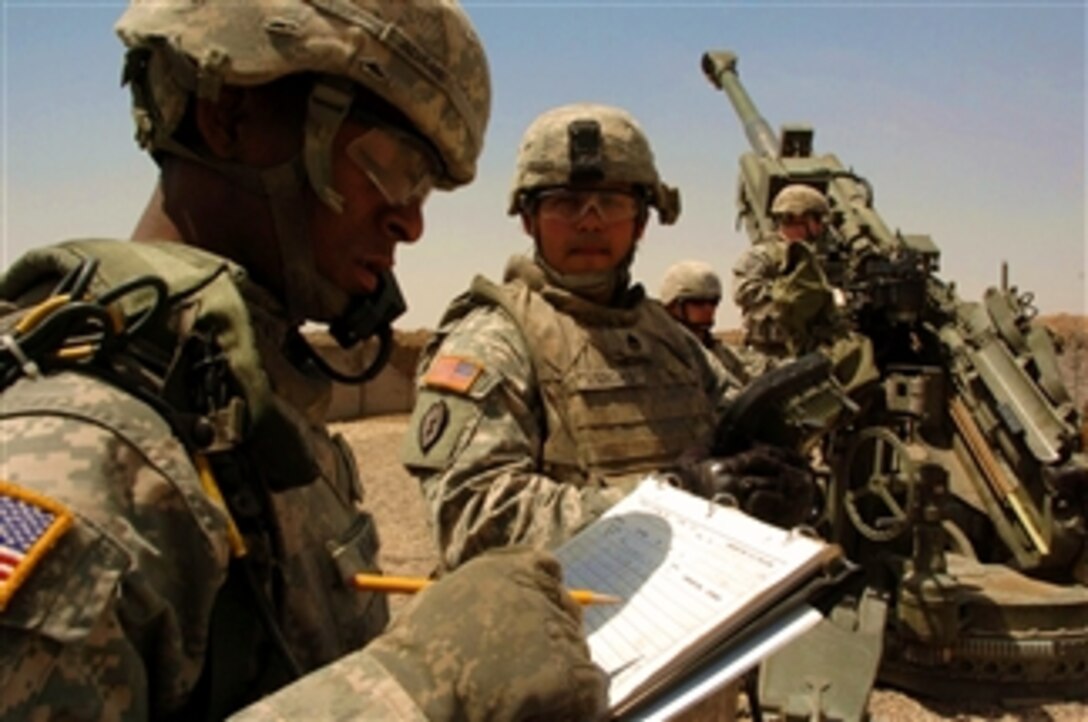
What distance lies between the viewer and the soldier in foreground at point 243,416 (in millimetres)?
1013

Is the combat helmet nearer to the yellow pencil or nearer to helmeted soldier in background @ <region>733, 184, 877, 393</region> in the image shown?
the yellow pencil

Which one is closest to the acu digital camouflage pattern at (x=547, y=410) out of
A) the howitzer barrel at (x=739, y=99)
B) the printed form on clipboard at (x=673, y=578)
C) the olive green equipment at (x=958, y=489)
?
the printed form on clipboard at (x=673, y=578)

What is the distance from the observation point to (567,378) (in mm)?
3004

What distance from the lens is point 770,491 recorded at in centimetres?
243

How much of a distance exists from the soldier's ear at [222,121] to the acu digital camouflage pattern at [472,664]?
0.71 metres

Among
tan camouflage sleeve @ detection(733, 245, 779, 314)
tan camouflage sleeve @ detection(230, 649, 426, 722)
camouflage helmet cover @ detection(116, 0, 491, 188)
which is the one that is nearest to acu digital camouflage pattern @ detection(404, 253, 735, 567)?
camouflage helmet cover @ detection(116, 0, 491, 188)

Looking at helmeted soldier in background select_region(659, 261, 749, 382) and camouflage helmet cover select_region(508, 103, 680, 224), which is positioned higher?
camouflage helmet cover select_region(508, 103, 680, 224)

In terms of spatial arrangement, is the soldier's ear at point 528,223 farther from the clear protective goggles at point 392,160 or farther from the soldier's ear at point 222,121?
the soldier's ear at point 222,121

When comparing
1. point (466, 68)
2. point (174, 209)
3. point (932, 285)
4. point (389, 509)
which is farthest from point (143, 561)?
point (389, 509)

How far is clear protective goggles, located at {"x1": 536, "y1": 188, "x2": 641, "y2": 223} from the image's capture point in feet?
10.4

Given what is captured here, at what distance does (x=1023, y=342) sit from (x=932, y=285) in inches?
30.2

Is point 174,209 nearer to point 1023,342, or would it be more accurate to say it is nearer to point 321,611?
point 321,611

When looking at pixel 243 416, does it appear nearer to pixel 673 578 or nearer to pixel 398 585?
pixel 398 585

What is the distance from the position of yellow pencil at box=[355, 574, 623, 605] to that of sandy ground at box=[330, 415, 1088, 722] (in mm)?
26
